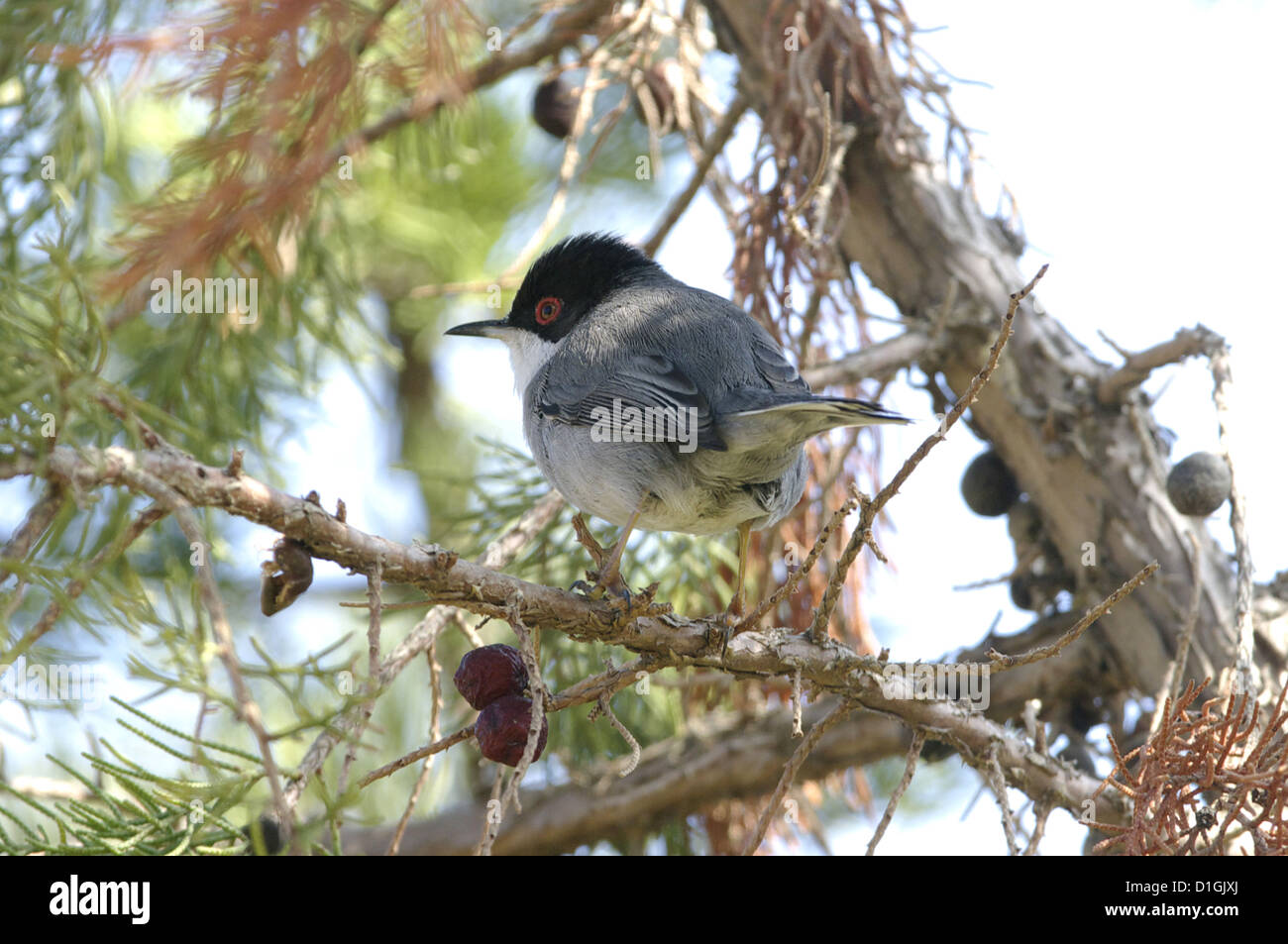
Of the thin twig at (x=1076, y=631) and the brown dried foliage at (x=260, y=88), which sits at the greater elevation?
the brown dried foliage at (x=260, y=88)

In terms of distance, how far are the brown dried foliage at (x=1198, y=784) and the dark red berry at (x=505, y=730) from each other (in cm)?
107

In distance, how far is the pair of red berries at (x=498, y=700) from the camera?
2.04m

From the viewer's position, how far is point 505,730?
2031 mm

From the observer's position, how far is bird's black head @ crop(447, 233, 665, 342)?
3.50 meters

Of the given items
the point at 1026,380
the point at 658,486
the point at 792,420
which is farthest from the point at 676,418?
the point at 1026,380

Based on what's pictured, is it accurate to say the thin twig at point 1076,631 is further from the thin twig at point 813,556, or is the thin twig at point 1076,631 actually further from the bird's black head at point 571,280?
the bird's black head at point 571,280

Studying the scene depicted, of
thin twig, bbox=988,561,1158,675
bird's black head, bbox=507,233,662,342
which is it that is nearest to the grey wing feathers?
bird's black head, bbox=507,233,662,342

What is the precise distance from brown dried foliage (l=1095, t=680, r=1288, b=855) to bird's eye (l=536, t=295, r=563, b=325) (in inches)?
82.7

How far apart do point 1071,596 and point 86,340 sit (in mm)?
2903

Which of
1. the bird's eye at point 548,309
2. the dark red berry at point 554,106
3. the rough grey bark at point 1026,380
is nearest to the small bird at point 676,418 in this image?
the bird's eye at point 548,309

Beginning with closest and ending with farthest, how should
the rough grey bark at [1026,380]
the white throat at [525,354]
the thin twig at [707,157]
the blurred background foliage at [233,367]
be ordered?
the blurred background foliage at [233,367] → the rough grey bark at [1026,380] → the white throat at [525,354] → the thin twig at [707,157]

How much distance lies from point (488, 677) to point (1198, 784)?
54.1 inches

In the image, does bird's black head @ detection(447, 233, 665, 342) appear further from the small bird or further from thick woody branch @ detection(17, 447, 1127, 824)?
thick woody branch @ detection(17, 447, 1127, 824)

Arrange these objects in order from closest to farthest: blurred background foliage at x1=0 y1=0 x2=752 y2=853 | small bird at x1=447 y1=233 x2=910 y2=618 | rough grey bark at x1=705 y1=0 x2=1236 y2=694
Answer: blurred background foliage at x1=0 y1=0 x2=752 y2=853, small bird at x1=447 y1=233 x2=910 y2=618, rough grey bark at x1=705 y1=0 x2=1236 y2=694
